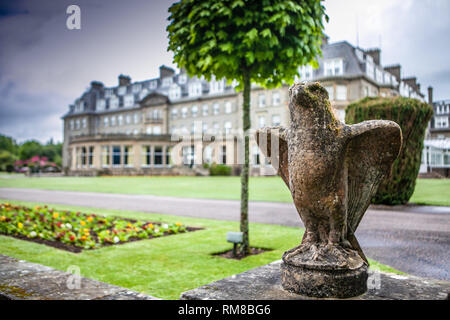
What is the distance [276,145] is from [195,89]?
57.0 meters

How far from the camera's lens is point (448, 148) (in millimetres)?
30578

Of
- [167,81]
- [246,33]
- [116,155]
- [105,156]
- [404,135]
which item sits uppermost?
[167,81]

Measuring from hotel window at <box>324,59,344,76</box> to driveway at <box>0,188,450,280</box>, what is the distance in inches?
1343

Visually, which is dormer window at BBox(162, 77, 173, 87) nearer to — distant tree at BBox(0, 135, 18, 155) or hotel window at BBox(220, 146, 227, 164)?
hotel window at BBox(220, 146, 227, 164)

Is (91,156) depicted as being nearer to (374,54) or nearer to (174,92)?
(174,92)

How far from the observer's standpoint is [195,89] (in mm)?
59125

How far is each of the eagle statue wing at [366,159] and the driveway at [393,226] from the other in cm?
287

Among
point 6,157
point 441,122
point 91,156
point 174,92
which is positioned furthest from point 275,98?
point 6,157

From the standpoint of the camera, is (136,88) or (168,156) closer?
(168,156)

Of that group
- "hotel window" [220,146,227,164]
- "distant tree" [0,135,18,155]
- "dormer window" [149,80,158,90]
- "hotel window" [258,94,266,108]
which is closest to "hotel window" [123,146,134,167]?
"hotel window" [220,146,227,164]
